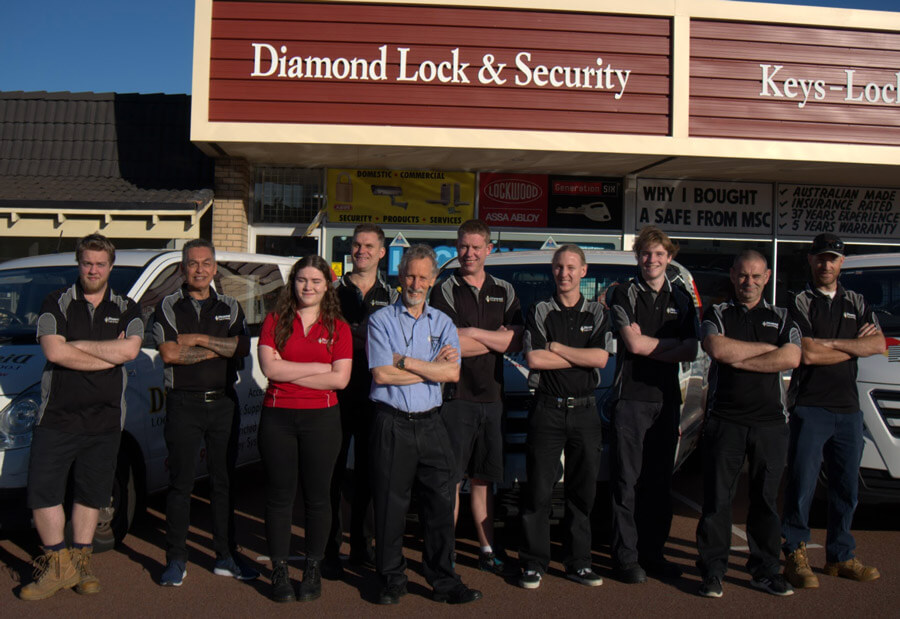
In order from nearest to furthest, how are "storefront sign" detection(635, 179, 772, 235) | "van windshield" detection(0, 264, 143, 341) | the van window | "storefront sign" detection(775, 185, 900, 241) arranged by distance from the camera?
"van windshield" detection(0, 264, 143, 341), the van window, "storefront sign" detection(635, 179, 772, 235), "storefront sign" detection(775, 185, 900, 241)

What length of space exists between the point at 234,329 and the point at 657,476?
2657 mm

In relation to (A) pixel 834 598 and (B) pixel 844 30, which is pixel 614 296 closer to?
(A) pixel 834 598

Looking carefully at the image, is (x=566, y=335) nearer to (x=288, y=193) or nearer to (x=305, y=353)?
(x=305, y=353)

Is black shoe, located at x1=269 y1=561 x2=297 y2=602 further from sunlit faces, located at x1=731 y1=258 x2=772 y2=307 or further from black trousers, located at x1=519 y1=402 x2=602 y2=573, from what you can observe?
sunlit faces, located at x1=731 y1=258 x2=772 y2=307

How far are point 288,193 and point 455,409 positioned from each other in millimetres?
7463

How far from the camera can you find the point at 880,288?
18.8ft

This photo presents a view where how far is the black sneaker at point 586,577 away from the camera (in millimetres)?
4426

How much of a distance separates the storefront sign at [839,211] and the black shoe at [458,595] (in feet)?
30.7

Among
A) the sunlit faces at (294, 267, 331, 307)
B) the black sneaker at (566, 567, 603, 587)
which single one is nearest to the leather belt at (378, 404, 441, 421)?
the sunlit faces at (294, 267, 331, 307)

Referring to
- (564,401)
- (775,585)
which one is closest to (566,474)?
(564,401)

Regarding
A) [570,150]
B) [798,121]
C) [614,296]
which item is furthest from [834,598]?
[798,121]

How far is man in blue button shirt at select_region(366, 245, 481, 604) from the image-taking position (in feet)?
13.7

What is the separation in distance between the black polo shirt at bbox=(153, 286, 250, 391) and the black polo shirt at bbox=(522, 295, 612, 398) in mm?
1725

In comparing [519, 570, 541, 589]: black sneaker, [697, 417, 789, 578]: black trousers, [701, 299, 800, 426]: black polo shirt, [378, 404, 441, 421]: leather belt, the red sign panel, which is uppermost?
the red sign panel
